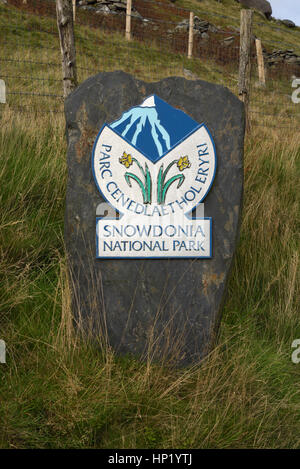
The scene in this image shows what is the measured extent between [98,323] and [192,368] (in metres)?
0.60

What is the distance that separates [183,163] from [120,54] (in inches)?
526

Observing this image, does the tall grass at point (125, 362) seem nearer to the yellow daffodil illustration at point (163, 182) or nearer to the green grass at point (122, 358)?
the green grass at point (122, 358)

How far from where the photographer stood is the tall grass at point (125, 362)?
7.63ft

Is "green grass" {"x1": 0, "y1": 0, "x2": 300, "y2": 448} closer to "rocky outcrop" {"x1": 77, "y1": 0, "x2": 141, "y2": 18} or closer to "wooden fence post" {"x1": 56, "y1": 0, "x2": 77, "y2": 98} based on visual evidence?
"wooden fence post" {"x1": 56, "y1": 0, "x2": 77, "y2": 98}

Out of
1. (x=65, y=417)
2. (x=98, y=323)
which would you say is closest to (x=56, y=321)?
(x=98, y=323)

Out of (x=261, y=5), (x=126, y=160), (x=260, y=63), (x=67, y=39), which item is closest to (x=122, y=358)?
(x=126, y=160)

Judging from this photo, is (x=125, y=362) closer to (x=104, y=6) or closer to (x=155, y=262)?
(x=155, y=262)

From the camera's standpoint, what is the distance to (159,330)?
2916 millimetres

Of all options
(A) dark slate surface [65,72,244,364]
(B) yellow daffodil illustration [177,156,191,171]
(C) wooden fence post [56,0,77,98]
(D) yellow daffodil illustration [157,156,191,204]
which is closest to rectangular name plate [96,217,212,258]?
(A) dark slate surface [65,72,244,364]

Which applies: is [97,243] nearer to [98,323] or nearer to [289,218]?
[98,323]

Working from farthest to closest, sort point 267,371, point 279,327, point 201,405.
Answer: point 279,327, point 267,371, point 201,405

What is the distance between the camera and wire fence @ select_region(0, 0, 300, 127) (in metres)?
8.82

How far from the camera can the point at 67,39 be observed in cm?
450
